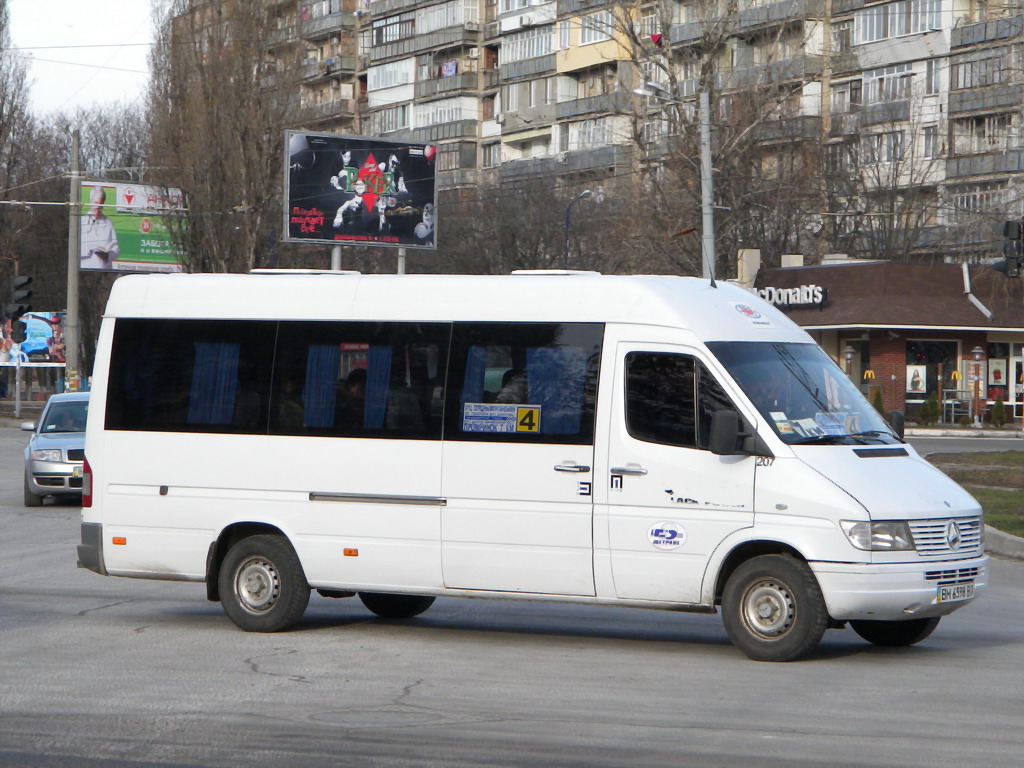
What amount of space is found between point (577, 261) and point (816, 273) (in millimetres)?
12308

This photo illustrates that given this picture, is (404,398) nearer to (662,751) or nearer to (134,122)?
(662,751)

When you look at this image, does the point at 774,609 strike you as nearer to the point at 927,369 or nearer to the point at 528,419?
the point at 528,419

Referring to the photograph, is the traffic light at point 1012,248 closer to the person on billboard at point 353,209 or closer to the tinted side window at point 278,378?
the tinted side window at point 278,378

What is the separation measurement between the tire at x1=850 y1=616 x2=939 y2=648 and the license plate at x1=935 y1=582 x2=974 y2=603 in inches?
27.5

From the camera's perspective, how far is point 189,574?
1077 centimetres

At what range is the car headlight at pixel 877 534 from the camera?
8.97m

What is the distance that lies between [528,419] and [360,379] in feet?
4.17

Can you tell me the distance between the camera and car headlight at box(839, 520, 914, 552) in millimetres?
8969

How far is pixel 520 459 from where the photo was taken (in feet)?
32.5

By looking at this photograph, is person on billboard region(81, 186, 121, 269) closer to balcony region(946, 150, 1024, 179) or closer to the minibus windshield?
balcony region(946, 150, 1024, 179)

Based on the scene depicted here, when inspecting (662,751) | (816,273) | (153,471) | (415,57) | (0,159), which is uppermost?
(415,57)

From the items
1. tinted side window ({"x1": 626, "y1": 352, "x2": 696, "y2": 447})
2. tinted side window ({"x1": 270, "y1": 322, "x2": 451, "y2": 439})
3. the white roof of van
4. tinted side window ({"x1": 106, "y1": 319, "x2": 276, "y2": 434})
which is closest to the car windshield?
the white roof of van

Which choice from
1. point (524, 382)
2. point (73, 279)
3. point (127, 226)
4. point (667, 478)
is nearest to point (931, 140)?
point (127, 226)

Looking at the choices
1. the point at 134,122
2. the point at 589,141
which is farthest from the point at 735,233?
the point at 134,122
